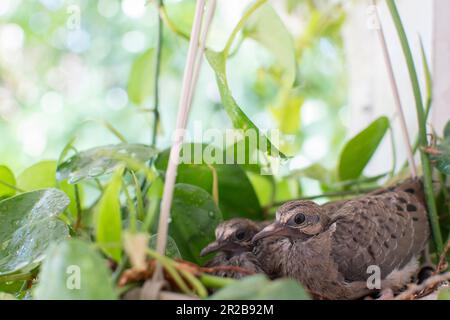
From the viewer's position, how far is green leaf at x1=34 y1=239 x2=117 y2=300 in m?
0.38

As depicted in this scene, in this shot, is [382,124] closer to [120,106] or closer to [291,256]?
[291,256]

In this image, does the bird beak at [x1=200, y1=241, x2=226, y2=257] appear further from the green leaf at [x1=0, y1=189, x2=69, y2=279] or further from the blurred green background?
the blurred green background

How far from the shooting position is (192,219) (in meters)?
0.70

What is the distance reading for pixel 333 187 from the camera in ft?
3.34

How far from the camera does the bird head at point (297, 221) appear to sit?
658 mm

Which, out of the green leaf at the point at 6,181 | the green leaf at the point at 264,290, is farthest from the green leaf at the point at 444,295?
the green leaf at the point at 6,181

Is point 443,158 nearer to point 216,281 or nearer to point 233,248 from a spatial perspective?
point 233,248

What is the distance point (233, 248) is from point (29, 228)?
23 centimetres

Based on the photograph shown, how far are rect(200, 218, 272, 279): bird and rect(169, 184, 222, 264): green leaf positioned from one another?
0.08ft

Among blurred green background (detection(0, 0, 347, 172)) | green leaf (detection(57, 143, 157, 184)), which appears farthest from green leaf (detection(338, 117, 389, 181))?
blurred green background (detection(0, 0, 347, 172))

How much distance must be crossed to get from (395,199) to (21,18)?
6.59ft

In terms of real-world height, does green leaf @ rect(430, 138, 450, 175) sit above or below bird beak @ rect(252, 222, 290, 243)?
above
